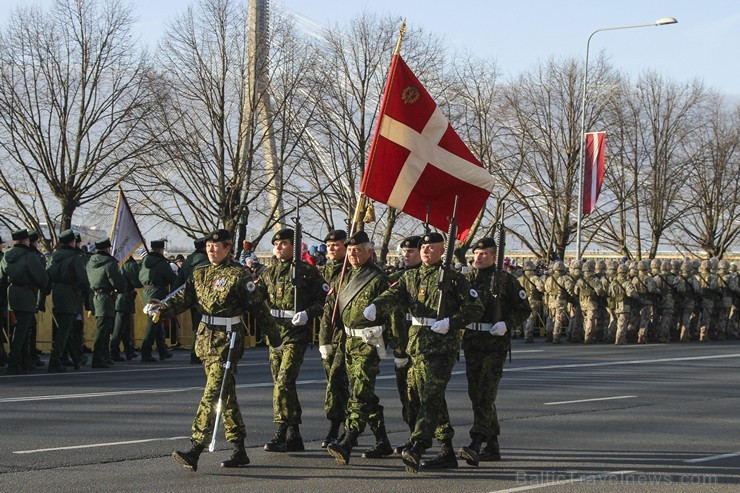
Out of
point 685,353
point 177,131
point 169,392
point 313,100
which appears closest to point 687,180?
point 313,100

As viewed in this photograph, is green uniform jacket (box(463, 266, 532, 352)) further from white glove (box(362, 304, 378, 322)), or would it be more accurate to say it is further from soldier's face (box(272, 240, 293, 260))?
soldier's face (box(272, 240, 293, 260))

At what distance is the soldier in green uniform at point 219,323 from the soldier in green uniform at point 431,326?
1.01m

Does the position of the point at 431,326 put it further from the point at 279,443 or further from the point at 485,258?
the point at 279,443

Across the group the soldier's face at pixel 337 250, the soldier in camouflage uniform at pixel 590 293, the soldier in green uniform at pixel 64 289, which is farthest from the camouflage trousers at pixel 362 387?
the soldier in camouflage uniform at pixel 590 293

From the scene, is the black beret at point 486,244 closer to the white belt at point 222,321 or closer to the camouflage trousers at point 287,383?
the camouflage trousers at point 287,383

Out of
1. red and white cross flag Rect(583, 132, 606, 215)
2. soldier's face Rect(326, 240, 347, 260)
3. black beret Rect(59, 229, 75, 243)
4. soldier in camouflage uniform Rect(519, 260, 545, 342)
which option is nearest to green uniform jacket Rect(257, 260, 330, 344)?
soldier's face Rect(326, 240, 347, 260)

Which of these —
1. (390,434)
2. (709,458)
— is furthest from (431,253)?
(709,458)

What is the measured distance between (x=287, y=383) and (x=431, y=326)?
1.50 metres

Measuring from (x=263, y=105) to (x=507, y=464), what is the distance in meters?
26.3

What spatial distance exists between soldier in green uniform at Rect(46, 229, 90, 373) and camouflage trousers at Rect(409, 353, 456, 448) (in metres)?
8.91

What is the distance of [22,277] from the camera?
648 inches

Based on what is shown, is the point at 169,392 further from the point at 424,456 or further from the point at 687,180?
the point at 687,180

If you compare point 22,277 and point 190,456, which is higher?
point 22,277

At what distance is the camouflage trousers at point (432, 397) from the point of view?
30.0ft
